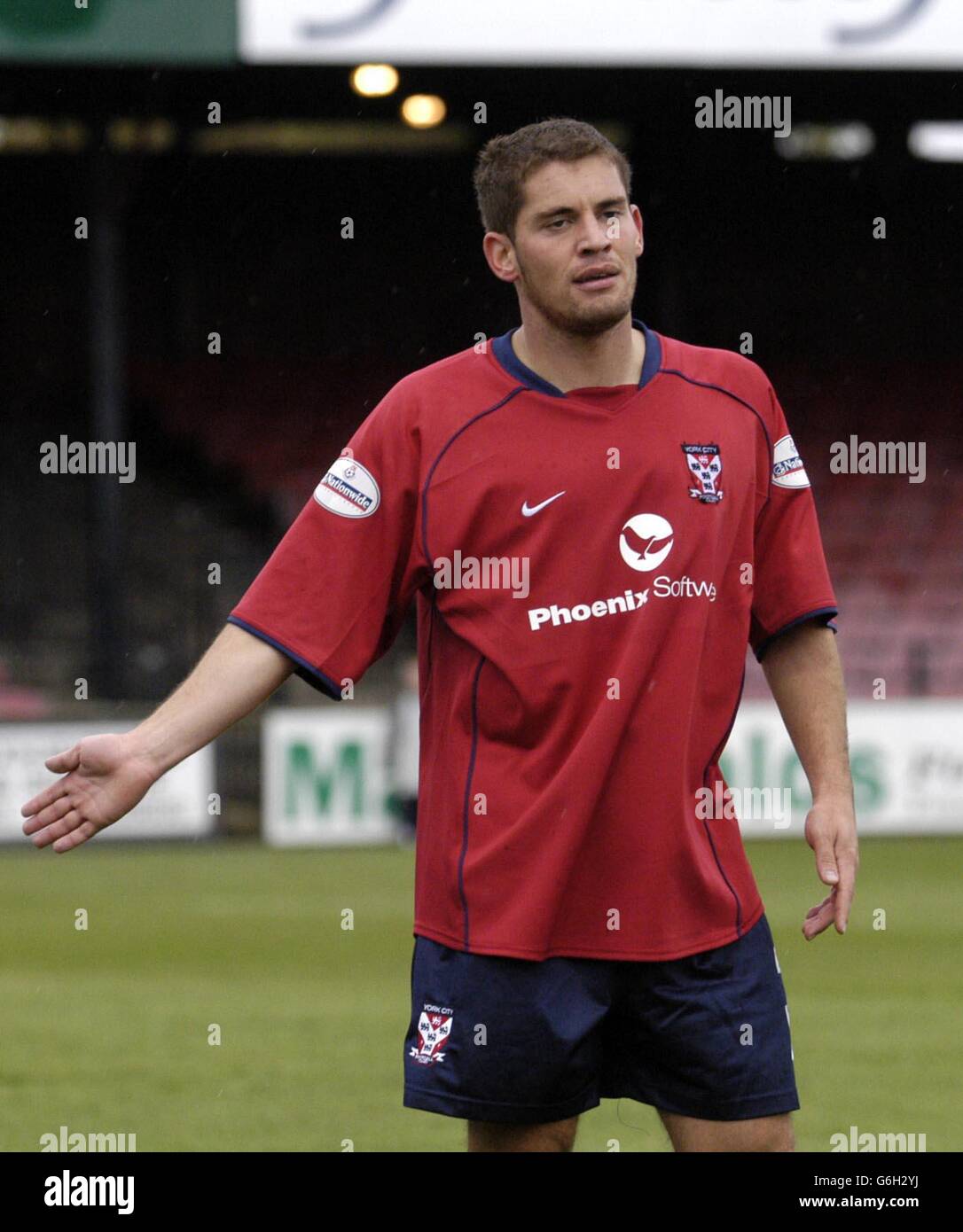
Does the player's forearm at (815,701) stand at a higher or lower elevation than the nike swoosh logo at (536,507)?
lower

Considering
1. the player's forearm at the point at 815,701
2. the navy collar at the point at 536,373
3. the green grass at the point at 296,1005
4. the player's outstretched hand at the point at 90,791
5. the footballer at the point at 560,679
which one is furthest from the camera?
the green grass at the point at 296,1005

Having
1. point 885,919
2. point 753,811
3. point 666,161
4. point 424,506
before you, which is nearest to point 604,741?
point 424,506

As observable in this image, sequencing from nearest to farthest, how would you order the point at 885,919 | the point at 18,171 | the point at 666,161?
the point at 885,919 → the point at 666,161 → the point at 18,171

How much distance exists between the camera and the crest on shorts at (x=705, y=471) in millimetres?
3320

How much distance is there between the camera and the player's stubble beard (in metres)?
3.26

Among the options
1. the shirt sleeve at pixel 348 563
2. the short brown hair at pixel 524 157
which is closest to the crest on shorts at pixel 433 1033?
the shirt sleeve at pixel 348 563

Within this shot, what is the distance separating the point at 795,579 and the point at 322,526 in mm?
777

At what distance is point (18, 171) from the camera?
75.4ft

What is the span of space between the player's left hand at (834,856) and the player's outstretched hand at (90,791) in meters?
1.06

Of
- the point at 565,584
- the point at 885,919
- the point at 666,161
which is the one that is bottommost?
the point at 885,919

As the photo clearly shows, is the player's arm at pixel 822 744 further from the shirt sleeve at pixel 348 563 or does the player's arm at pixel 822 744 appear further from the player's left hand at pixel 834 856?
the shirt sleeve at pixel 348 563

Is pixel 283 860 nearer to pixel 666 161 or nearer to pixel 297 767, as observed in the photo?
pixel 297 767

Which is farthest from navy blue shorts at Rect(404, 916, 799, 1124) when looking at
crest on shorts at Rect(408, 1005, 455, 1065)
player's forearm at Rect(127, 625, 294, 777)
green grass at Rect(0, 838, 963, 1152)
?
green grass at Rect(0, 838, 963, 1152)

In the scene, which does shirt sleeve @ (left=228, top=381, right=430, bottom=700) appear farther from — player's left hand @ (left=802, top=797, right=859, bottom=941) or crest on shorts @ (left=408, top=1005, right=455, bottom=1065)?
player's left hand @ (left=802, top=797, right=859, bottom=941)
